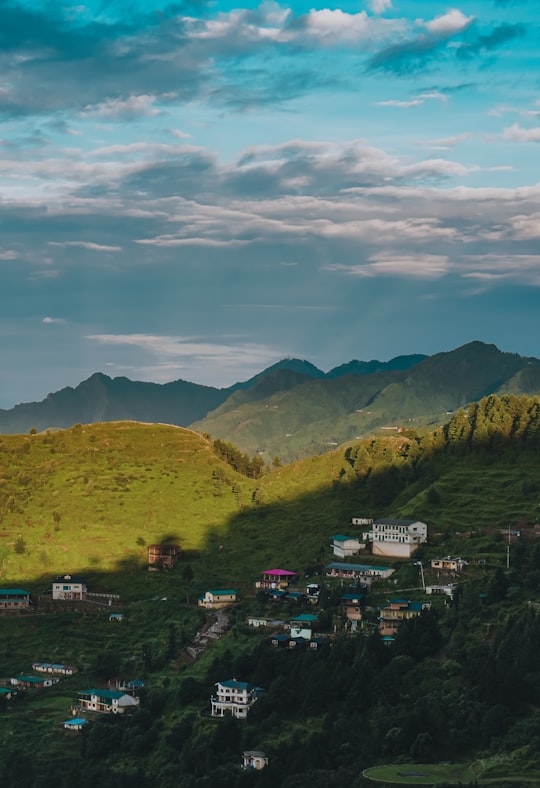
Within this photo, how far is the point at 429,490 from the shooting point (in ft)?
344

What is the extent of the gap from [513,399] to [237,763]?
60908 millimetres

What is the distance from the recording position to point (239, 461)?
139m

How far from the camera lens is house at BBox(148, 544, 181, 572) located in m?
110

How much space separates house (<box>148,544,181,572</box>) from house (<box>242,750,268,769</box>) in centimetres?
4312

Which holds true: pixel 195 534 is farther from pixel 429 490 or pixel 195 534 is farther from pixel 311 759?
pixel 311 759

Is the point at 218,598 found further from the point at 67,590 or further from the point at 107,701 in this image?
the point at 107,701

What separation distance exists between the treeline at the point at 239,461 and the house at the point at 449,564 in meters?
48.1

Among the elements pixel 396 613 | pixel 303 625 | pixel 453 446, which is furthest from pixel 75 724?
pixel 453 446

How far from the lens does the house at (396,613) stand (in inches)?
3164

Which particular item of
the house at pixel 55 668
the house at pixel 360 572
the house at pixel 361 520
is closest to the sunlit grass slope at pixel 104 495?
the house at pixel 361 520

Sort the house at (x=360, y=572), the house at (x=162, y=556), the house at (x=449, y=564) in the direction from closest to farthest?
the house at (x=449, y=564)
the house at (x=360, y=572)
the house at (x=162, y=556)

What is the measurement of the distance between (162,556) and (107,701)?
99.9ft

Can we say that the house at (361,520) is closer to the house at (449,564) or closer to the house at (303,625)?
the house at (449,564)

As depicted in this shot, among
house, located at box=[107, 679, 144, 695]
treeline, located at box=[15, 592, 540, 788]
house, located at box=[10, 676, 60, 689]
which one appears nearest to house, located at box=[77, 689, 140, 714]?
house, located at box=[107, 679, 144, 695]
